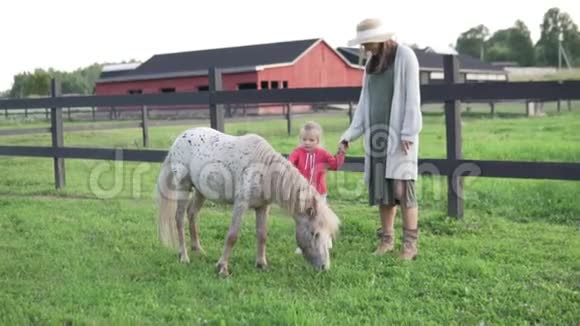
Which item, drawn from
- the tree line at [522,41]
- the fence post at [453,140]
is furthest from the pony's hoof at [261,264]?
the tree line at [522,41]

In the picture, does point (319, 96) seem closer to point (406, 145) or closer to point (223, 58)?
point (406, 145)

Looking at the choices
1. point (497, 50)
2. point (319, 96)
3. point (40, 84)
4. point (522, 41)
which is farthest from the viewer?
point (497, 50)

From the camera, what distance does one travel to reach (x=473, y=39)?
78.8m

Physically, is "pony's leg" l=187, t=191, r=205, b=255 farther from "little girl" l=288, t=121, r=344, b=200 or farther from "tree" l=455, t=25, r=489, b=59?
"tree" l=455, t=25, r=489, b=59

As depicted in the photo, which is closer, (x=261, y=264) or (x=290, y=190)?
(x=290, y=190)

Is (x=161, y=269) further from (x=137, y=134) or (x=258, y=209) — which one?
(x=137, y=134)

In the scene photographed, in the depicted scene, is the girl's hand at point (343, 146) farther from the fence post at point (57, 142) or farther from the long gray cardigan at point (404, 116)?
the fence post at point (57, 142)

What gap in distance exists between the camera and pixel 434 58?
43.5 m

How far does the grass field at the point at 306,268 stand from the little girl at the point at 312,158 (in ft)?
2.11

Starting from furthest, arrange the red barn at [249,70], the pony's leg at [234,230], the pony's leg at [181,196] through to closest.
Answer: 1. the red barn at [249,70]
2. the pony's leg at [181,196]
3. the pony's leg at [234,230]

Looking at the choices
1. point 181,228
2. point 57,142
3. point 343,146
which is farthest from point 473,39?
point 181,228

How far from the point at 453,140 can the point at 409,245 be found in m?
1.66

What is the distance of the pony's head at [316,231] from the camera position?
4.46 m

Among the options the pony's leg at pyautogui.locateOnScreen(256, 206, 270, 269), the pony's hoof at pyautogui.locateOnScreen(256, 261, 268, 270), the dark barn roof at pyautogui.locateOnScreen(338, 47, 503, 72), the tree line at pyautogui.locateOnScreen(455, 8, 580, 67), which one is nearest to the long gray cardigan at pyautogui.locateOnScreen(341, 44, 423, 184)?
the pony's leg at pyautogui.locateOnScreen(256, 206, 270, 269)
